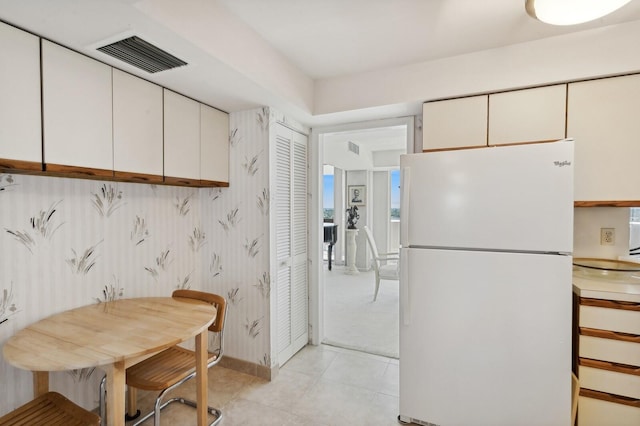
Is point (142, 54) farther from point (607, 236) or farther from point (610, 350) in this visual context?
point (607, 236)

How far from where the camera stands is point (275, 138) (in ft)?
7.96

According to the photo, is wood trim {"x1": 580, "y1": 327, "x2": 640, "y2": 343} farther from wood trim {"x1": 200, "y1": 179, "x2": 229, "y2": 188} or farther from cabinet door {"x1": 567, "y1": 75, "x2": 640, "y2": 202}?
wood trim {"x1": 200, "y1": 179, "x2": 229, "y2": 188}

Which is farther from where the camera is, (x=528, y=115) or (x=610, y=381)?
(x=528, y=115)

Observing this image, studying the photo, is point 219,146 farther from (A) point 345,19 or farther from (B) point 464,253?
(B) point 464,253

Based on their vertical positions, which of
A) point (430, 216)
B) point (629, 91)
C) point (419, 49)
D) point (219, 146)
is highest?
point (419, 49)

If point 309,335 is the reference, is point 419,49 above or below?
above

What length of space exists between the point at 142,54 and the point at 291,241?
5.57 ft

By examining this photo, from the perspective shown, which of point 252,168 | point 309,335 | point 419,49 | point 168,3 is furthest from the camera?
point 309,335

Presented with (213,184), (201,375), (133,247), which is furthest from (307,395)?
(213,184)

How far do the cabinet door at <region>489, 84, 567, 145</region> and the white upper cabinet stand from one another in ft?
8.01

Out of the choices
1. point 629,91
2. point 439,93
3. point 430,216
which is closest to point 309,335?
point 430,216

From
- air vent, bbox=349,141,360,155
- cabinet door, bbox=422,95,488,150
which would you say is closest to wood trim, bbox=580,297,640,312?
cabinet door, bbox=422,95,488,150

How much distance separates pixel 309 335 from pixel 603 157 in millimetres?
2635

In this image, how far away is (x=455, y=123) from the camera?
2068mm
